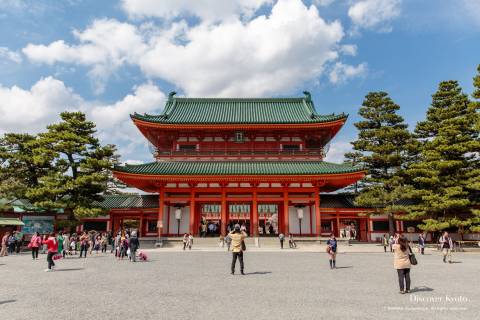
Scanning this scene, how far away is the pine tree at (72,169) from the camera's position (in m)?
25.1

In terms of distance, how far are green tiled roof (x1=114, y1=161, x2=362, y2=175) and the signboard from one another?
8.76 m

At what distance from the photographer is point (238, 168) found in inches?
1101

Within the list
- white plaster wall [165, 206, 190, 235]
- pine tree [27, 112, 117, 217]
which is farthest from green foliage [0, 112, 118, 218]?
white plaster wall [165, 206, 190, 235]

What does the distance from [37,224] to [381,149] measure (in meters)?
32.4

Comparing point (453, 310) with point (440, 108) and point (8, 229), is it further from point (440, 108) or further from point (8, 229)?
point (8, 229)

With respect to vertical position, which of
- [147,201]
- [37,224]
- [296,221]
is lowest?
[37,224]

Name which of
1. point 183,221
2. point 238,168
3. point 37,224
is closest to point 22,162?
point 37,224

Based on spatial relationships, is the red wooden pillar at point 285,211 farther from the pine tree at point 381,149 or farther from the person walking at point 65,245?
the person walking at point 65,245

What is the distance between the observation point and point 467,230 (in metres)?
24.8

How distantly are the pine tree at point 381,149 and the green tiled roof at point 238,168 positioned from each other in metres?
3.58

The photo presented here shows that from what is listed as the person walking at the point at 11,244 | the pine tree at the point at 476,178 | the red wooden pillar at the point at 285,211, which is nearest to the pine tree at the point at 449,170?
the pine tree at the point at 476,178

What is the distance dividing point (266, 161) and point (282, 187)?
305 cm

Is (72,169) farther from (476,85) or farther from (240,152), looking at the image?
(476,85)

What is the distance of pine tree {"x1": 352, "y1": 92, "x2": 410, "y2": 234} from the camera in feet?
92.3
